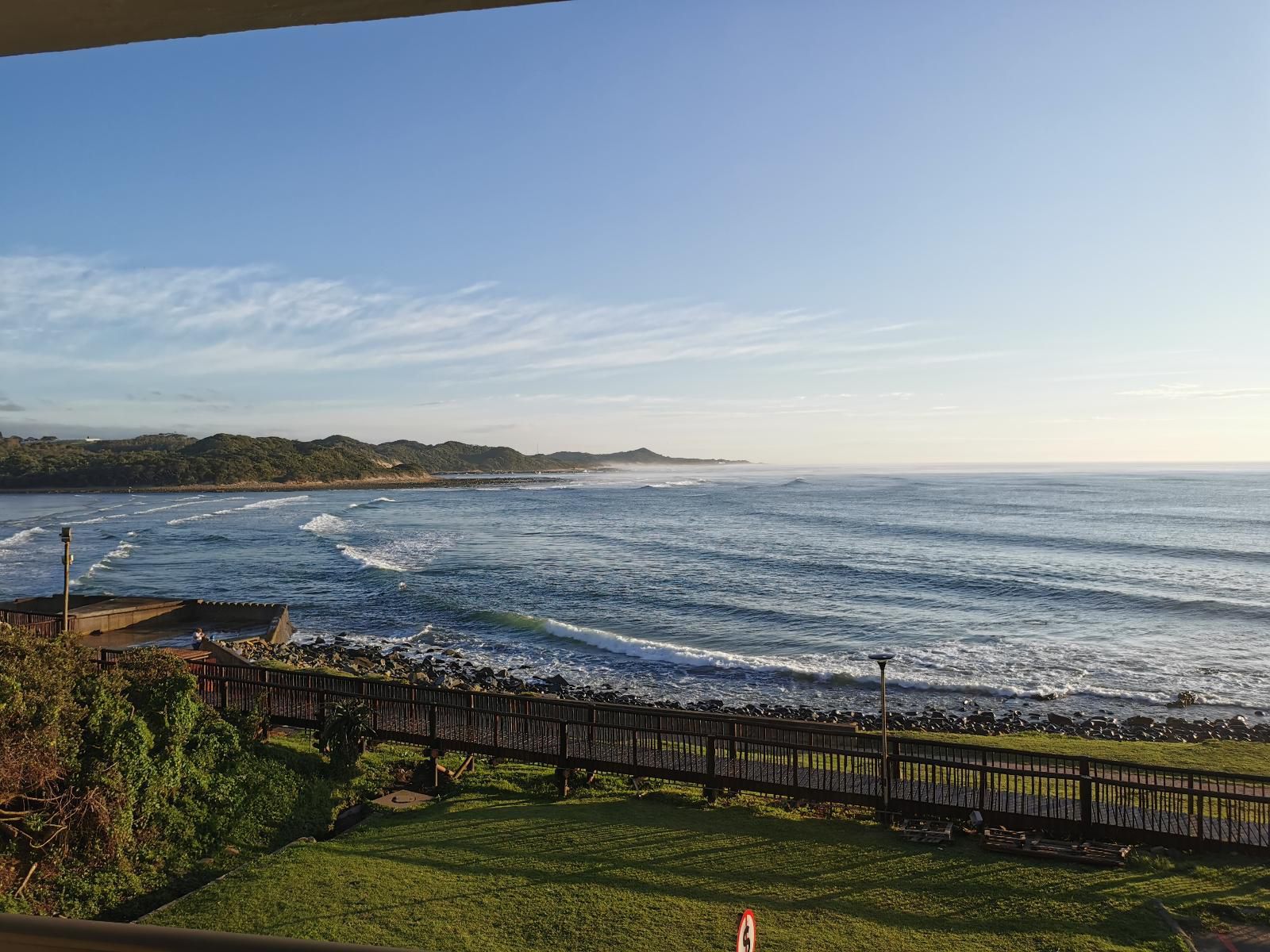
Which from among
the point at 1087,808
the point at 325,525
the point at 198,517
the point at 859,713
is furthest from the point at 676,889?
the point at 198,517

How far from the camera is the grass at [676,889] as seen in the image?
25.6 feet

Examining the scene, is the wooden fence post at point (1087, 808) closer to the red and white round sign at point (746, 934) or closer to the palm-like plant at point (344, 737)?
the red and white round sign at point (746, 934)

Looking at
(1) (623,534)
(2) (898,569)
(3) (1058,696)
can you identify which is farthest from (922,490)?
(3) (1058,696)

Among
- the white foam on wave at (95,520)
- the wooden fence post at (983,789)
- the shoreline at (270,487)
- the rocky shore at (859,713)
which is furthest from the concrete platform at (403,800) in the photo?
the shoreline at (270,487)

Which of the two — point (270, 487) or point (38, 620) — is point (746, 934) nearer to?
point (38, 620)

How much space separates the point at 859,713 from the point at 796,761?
10287 mm

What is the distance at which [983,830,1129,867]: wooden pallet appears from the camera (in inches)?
380

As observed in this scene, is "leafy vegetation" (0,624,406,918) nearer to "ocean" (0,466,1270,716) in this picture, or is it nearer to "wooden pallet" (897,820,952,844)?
"wooden pallet" (897,820,952,844)

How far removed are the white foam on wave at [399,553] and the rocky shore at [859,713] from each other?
64.2 ft

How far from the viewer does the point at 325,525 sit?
68875mm

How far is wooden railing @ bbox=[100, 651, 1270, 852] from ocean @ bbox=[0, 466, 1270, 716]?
946 centimetres

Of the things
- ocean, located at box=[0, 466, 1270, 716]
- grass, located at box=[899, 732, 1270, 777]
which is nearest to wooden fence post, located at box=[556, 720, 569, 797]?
grass, located at box=[899, 732, 1270, 777]

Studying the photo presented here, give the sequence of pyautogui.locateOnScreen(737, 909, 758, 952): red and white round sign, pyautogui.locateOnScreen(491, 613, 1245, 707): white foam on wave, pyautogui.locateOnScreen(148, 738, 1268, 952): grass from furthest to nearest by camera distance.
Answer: pyautogui.locateOnScreen(491, 613, 1245, 707): white foam on wave < pyautogui.locateOnScreen(148, 738, 1268, 952): grass < pyautogui.locateOnScreen(737, 909, 758, 952): red and white round sign

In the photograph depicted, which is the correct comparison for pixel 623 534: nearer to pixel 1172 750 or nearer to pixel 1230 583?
pixel 1230 583
